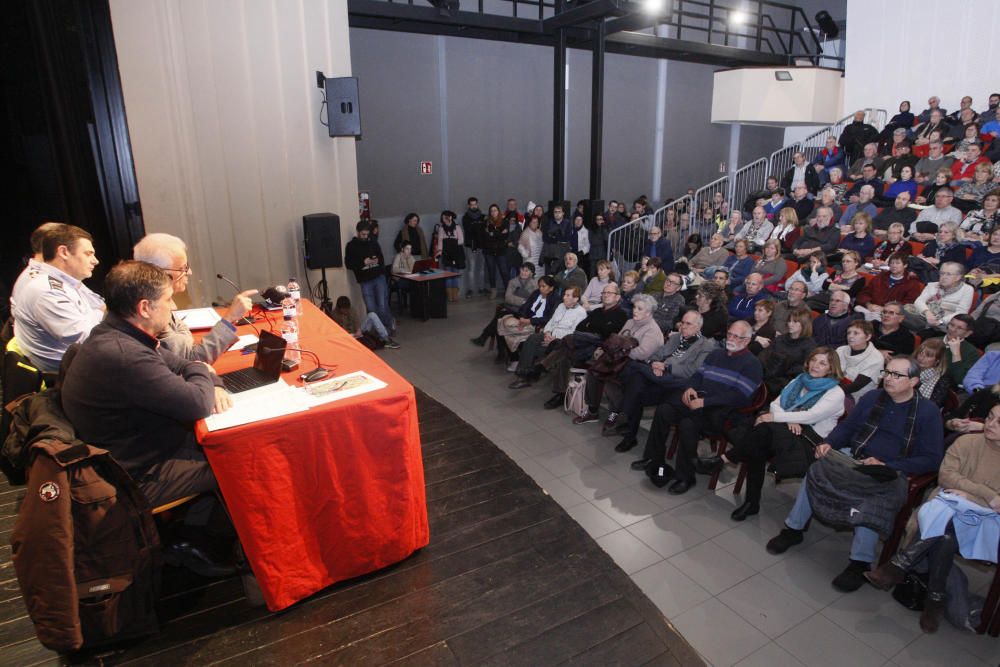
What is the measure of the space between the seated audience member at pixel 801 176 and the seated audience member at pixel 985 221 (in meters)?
2.88

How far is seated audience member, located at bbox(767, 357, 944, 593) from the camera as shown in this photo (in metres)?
3.17

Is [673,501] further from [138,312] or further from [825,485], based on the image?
[138,312]

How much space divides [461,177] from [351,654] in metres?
9.01

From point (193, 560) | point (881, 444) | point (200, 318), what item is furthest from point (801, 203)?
point (193, 560)

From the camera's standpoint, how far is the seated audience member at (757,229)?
25.8ft

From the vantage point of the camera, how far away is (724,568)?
10.9ft

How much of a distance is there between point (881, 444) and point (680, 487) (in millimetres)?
1209

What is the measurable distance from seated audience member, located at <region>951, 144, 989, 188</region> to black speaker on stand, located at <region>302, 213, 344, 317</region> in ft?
23.1

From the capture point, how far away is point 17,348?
8.91ft

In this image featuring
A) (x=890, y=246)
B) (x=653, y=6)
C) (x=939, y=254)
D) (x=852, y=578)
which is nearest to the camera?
(x=852, y=578)

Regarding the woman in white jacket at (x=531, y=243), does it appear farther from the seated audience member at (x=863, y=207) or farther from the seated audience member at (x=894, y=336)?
the seated audience member at (x=894, y=336)

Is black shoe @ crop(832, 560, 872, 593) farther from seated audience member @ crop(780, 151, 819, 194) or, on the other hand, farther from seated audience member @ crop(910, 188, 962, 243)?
seated audience member @ crop(780, 151, 819, 194)

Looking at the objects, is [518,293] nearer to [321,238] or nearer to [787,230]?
[321,238]

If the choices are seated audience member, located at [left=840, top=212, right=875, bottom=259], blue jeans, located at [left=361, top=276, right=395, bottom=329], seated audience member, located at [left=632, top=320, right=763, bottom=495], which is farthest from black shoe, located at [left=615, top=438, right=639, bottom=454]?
seated audience member, located at [left=840, top=212, right=875, bottom=259]
